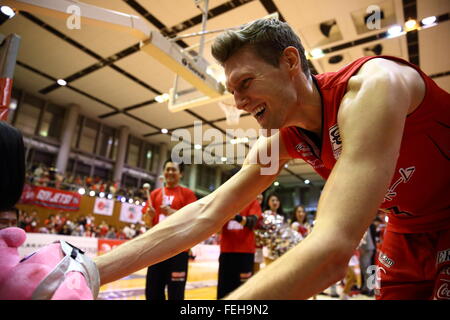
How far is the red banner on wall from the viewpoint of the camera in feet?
40.3

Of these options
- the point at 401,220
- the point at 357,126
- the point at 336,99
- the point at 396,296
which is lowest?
the point at 396,296

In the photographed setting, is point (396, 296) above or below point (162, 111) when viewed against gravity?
below

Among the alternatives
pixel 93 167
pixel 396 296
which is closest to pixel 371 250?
pixel 396 296

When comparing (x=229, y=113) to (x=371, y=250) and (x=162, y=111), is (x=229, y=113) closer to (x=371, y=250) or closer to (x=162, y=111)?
(x=371, y=250)

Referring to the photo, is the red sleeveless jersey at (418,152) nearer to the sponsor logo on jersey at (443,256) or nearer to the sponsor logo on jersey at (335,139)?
the sponsor logo on jersey at (335,139)

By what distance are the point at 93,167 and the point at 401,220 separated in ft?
57.5

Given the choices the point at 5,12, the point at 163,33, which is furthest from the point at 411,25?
the point at 5,12

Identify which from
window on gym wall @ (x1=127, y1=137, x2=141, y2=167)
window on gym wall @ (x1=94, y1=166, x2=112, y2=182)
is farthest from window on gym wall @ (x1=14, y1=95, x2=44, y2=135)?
window on gym wall @ (x1=127, y1=137, x2=141, y2=167)

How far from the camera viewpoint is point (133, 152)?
19.5m

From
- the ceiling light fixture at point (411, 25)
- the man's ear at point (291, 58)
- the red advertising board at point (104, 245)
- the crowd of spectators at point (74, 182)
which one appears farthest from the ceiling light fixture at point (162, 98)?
the man's ear at point (291, 58)

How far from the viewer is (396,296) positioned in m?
1.43

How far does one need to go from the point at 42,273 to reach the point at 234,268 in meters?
3.62

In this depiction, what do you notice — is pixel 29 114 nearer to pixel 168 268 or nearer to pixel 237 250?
pixel 168 268

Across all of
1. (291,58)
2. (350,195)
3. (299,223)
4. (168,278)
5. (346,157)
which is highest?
(291,58)
